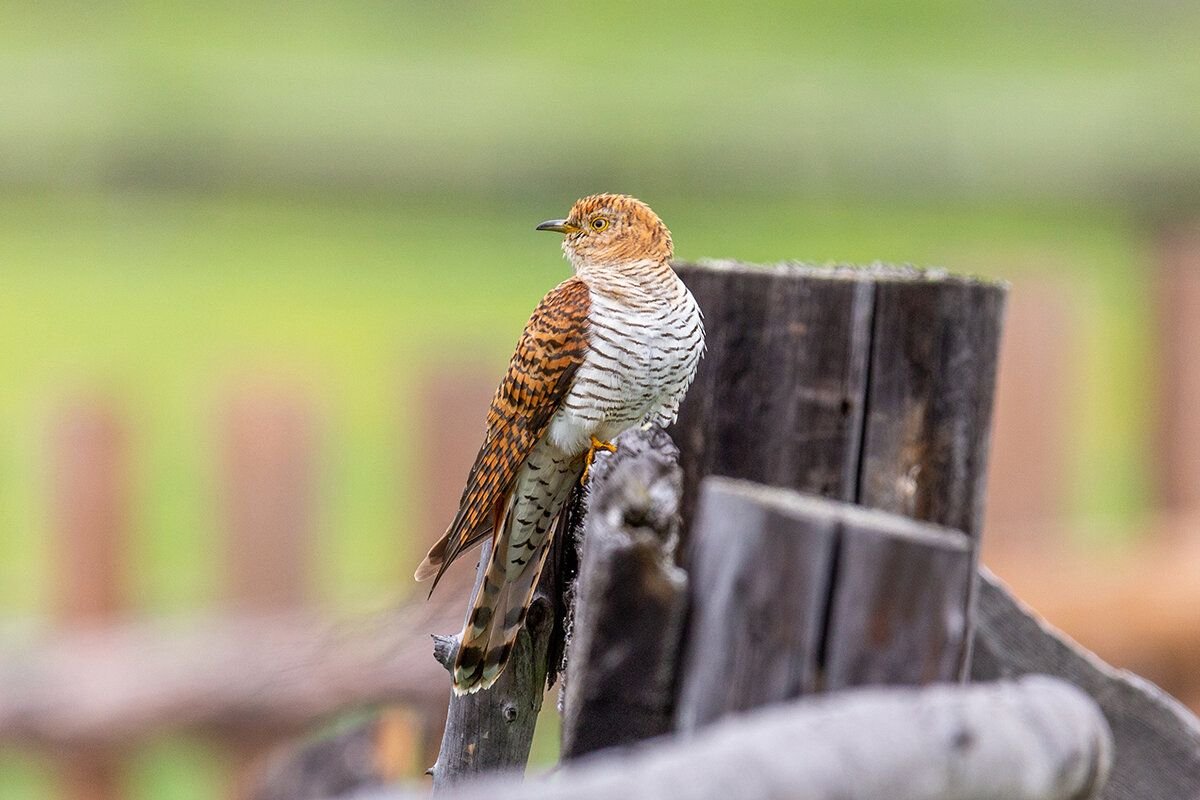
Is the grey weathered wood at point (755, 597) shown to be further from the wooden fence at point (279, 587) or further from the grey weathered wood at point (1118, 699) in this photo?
the wooden fence at point (279, 587)

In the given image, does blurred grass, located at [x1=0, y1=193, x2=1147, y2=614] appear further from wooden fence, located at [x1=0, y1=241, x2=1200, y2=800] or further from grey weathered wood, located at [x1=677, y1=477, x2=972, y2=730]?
grey weathered wood, located at [x1=677, y1=477, x2=972, y2=730]

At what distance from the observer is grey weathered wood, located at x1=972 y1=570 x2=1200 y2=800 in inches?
90.0

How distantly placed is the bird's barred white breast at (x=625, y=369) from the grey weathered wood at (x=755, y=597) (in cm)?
140

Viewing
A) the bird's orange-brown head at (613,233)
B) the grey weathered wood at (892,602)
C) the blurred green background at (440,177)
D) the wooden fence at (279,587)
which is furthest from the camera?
the blurred green background at (440,177)

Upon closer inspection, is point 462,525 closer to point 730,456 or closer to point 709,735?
point 730,456

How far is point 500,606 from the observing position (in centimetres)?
257

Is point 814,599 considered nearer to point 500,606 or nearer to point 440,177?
point 500,606

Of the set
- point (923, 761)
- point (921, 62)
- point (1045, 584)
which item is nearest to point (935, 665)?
point (923, 761)

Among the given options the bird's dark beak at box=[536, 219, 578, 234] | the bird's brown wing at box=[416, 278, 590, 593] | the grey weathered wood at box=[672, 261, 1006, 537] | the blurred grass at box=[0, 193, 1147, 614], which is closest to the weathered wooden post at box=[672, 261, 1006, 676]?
the grey weathered wood at box=[672, 261, 1006, 537]

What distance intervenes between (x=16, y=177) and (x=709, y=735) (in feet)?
46.0

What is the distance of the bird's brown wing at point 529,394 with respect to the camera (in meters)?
2.77

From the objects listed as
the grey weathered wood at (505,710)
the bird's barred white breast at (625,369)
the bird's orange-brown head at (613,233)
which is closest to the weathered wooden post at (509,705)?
the grey weathered wood at (505,710)

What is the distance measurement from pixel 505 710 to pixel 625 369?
2.51ft

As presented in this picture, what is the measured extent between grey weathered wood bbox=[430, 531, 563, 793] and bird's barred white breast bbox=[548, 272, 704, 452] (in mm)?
479
